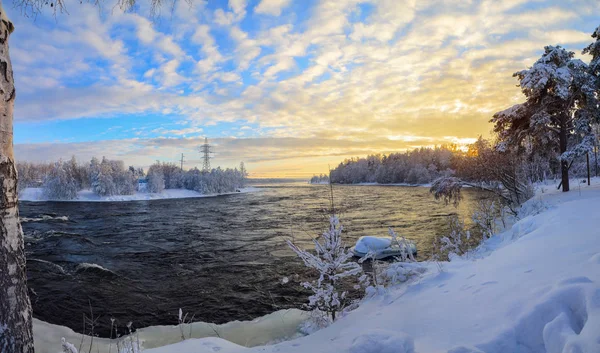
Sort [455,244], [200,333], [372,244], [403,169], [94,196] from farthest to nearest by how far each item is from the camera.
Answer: [403,169]
[94,196]
[372,244]
[455,244]
[200,333]

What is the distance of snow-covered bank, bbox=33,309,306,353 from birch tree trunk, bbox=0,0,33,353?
4394mm

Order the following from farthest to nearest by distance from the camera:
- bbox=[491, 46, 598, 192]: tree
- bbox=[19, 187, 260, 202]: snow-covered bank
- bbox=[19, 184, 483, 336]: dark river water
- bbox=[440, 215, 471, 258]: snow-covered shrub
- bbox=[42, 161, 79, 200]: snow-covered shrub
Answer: bbox=[19, 187, 260, 202]: snow-covered bank
bbox=[42, 161, 79, 200]: snow-covered shrub
bbox=[491, 46, 598, 192]: tree
bbox=[19, 184, 483, 336]: dark river water
bbox=[440, 215, 471, 258]: snow-covered shrub

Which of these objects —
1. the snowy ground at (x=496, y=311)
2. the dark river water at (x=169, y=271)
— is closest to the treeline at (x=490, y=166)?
the snowy ground at (x=496, y=311)

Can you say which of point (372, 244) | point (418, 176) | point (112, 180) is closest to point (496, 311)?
point (372, 244)

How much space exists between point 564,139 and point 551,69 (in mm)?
4078

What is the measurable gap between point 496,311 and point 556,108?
19244 millimetres

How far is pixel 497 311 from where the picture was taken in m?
3.42

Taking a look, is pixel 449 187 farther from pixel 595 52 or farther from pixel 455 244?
pixel 595 52

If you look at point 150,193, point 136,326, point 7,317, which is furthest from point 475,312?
point 150,193

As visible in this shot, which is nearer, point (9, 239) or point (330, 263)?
point (9, 239)

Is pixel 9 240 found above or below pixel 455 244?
above

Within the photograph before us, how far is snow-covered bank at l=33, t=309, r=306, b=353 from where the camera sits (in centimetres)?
680

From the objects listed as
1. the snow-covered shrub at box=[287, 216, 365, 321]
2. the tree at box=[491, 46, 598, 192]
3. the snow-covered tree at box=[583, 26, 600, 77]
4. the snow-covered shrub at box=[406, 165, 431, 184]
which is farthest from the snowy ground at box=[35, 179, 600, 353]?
the snow-covered shrub at box=[406, 165, 431, 184]

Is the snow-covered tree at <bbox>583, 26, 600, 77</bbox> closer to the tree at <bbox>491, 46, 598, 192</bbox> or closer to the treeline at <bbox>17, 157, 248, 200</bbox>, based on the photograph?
the tree at <bbox>491, 46, 598, 192</bbox>
